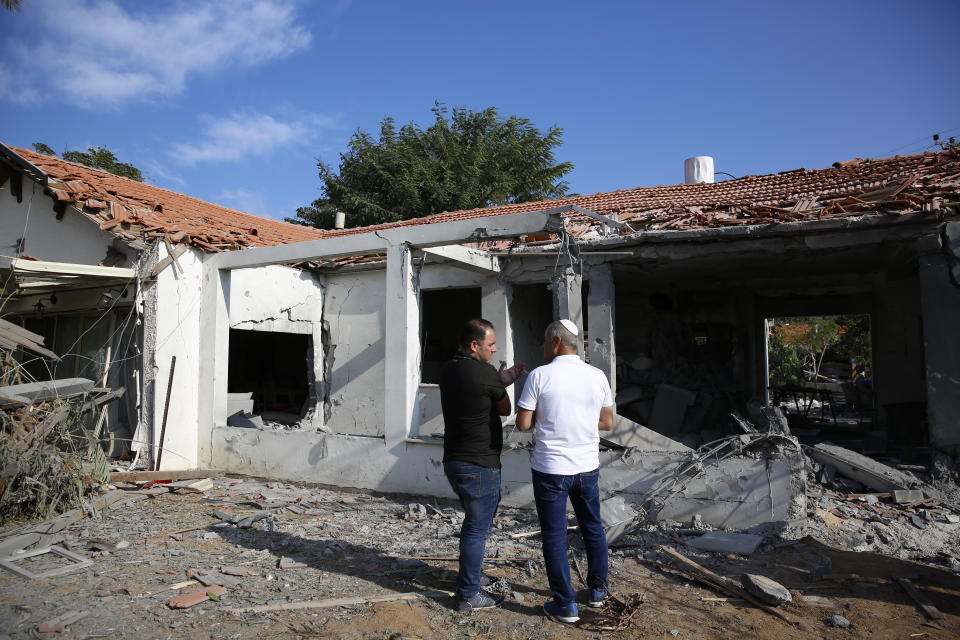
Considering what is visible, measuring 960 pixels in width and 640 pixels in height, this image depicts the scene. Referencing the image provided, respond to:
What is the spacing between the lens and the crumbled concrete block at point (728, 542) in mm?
5066

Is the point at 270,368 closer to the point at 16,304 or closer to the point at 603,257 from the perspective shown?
the point at 16,304

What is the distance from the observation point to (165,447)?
814 cm

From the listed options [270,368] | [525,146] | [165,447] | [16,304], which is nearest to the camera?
[165,447]

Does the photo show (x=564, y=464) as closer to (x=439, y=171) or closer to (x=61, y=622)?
(x=61, y=622)

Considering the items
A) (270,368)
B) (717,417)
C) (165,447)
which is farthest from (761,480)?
(270,368)

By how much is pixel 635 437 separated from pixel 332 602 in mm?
3670

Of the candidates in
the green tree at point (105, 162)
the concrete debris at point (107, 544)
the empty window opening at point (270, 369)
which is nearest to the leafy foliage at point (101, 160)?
the green tree at point (105, 162)

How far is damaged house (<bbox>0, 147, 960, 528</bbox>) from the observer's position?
660cm

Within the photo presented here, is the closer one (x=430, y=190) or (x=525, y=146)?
(x=430, y=190)

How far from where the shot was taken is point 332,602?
4.00 metres

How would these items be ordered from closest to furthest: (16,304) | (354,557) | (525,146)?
(354,557), (16,304), (525,146)

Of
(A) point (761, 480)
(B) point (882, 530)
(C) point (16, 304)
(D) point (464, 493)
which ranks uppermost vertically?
(C) point (16, 304)

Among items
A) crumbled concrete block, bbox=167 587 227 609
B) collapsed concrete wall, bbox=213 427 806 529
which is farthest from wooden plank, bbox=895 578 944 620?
crumbled concrete block, bbox=167 587 227 609

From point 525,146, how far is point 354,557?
66.5ft
